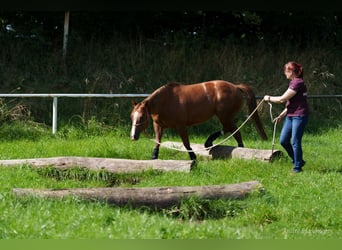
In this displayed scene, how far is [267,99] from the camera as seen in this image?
942cm

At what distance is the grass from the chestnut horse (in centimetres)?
80

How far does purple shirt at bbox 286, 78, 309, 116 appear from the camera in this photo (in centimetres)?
923

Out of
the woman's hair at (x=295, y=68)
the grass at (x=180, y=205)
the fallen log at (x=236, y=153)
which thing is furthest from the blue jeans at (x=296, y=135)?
the woman's hair at (x=295, y=68)

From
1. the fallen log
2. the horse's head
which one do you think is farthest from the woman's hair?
the horse's head

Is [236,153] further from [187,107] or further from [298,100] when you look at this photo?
[298,100]

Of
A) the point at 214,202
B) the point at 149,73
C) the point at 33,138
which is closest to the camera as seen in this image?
the point at 214,202

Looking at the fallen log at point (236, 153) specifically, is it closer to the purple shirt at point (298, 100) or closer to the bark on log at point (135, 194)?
the purple shirt at point (298, 100)

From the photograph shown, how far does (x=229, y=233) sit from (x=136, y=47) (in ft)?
46.6

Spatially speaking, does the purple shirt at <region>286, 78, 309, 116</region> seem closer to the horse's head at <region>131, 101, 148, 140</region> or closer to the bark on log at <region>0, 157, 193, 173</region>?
the bark on log at <region>0, 157, 193, 173</region>

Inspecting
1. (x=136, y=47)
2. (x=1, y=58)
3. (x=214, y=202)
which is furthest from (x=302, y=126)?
(x=1, y=58)

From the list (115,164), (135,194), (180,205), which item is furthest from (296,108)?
(135,194)

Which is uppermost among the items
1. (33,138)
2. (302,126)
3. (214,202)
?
(302,126)

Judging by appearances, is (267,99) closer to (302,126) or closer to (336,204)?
(302,126)

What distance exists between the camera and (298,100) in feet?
30.5
